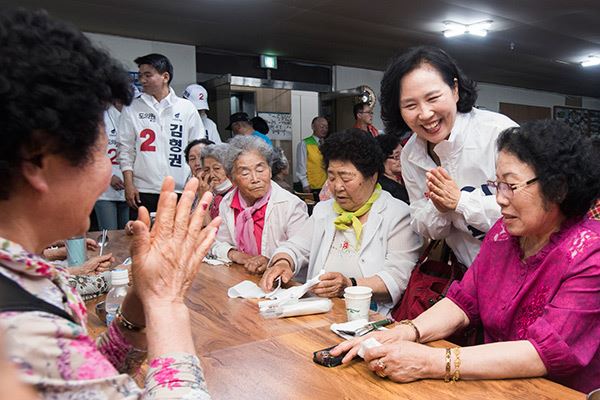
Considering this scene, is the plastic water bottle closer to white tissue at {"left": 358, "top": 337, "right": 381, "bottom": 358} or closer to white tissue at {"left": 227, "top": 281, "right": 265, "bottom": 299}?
white tissue at {"left": 227, "top": 281, "right": 265, "bottom": 299}

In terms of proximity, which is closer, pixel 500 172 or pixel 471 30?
pixel 500 172

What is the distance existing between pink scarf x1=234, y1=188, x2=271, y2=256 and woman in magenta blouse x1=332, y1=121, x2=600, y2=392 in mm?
1295

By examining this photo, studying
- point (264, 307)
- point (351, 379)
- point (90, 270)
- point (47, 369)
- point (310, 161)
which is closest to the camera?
point (47, 369)

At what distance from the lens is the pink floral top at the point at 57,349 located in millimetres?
569

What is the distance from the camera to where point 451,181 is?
1.82 m

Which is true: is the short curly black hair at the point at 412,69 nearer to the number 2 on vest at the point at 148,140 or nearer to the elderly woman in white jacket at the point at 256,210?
the elderly woman in white jacket at the point at 256,210

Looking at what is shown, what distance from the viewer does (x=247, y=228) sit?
2627 millimetres

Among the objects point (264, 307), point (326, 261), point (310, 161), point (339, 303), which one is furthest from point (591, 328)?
point (310, 161)

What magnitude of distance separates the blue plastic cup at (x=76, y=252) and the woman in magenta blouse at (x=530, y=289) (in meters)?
1.52

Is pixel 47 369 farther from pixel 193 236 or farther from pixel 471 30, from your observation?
pixel 471 30

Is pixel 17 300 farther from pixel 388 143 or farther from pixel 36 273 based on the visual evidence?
pixel 388 143

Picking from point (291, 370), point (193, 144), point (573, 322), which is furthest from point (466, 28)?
point (291, 370)

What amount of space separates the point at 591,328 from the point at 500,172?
0.49 metres

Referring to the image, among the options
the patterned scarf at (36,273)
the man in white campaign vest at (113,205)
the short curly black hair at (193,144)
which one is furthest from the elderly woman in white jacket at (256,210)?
the man in white campaign vest at (113,205)
